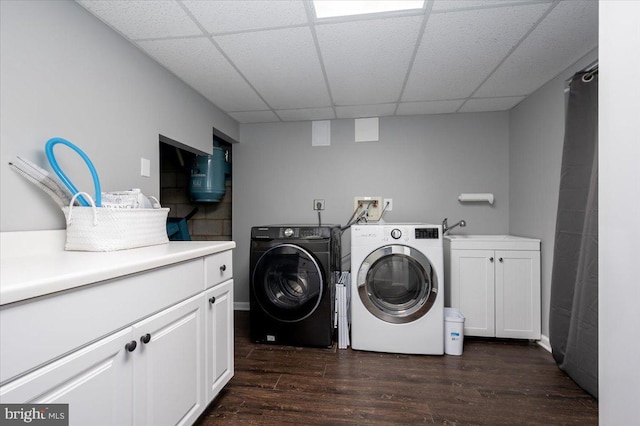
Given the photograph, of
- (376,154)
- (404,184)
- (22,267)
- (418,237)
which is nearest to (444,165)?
(404,184)

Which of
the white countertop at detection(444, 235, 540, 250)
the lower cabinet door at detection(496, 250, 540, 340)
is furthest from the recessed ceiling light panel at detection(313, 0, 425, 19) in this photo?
the lower cabinet door at detection(496, 250, 540, 340)

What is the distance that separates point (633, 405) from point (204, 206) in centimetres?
356

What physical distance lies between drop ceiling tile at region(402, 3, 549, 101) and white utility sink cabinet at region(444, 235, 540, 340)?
1.28 m

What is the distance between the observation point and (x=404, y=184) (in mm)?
2945

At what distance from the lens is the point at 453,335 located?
2.10 metres

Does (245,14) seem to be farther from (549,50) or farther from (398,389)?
(398,389)

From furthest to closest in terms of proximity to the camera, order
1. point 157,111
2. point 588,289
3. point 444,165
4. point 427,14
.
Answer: point 444,165 → point 157,111 → point 588,289 → point 427,14

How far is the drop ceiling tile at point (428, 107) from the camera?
2.62 metres

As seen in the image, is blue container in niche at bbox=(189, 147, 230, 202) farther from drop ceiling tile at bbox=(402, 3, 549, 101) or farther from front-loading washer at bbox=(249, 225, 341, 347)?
drop ceiling tile at bbox=(402, 3, 549, 101)

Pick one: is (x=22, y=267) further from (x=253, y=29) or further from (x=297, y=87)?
(x=297, y=87)

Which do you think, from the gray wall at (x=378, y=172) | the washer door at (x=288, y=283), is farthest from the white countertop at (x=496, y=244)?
the washer door at (x=288, y=283)

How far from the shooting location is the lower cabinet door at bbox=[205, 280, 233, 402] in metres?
1.35

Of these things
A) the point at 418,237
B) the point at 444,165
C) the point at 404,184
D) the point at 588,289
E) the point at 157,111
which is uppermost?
the point at 157,111

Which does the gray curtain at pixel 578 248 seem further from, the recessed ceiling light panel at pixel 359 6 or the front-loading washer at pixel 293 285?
the front-loading washer at pixel 293 285
